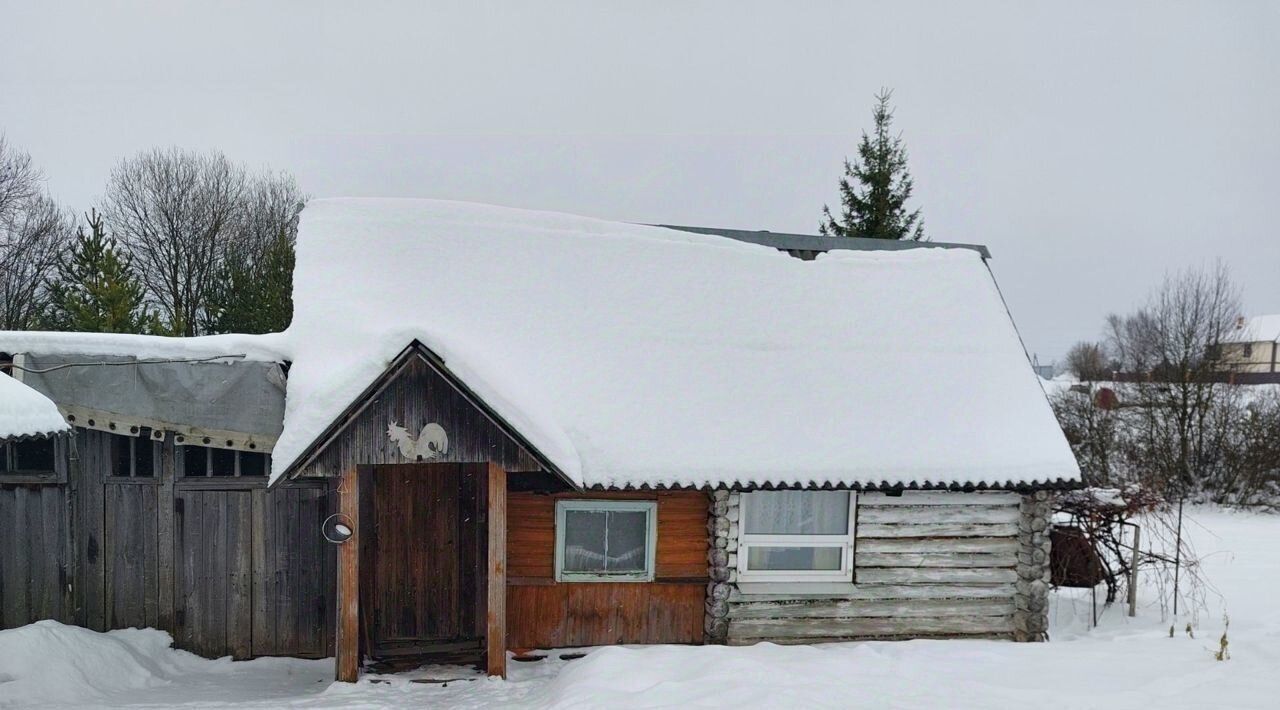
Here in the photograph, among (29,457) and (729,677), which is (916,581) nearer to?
(729,677)

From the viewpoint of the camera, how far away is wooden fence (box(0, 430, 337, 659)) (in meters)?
8.60

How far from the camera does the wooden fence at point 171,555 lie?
28.2 feet

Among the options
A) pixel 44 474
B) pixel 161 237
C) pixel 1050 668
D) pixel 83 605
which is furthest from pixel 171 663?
pixel 161 237

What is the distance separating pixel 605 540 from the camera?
8.71 metres

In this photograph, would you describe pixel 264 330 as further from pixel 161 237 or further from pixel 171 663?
pixel 171 663

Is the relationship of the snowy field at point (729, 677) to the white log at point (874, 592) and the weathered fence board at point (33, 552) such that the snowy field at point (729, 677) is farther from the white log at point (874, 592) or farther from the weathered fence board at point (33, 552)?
the weathered fence board at point (33, 552)

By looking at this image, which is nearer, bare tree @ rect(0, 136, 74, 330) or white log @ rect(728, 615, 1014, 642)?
white log @ rect(728, 615, 1014, 642)

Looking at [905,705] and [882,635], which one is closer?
[905,705]

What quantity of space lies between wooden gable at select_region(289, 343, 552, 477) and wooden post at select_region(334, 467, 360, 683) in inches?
10.8

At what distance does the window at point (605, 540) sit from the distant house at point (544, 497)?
0.08 ft

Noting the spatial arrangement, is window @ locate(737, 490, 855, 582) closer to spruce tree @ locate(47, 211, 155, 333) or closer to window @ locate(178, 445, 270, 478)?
window @ locate(178, 445, 270, 478)

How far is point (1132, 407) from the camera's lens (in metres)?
25.1

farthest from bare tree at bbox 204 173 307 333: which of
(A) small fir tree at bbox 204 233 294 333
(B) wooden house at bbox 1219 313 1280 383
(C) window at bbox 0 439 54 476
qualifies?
(B) wooden house at bbox 1219 313 1280 383

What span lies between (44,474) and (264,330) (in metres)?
19.9
